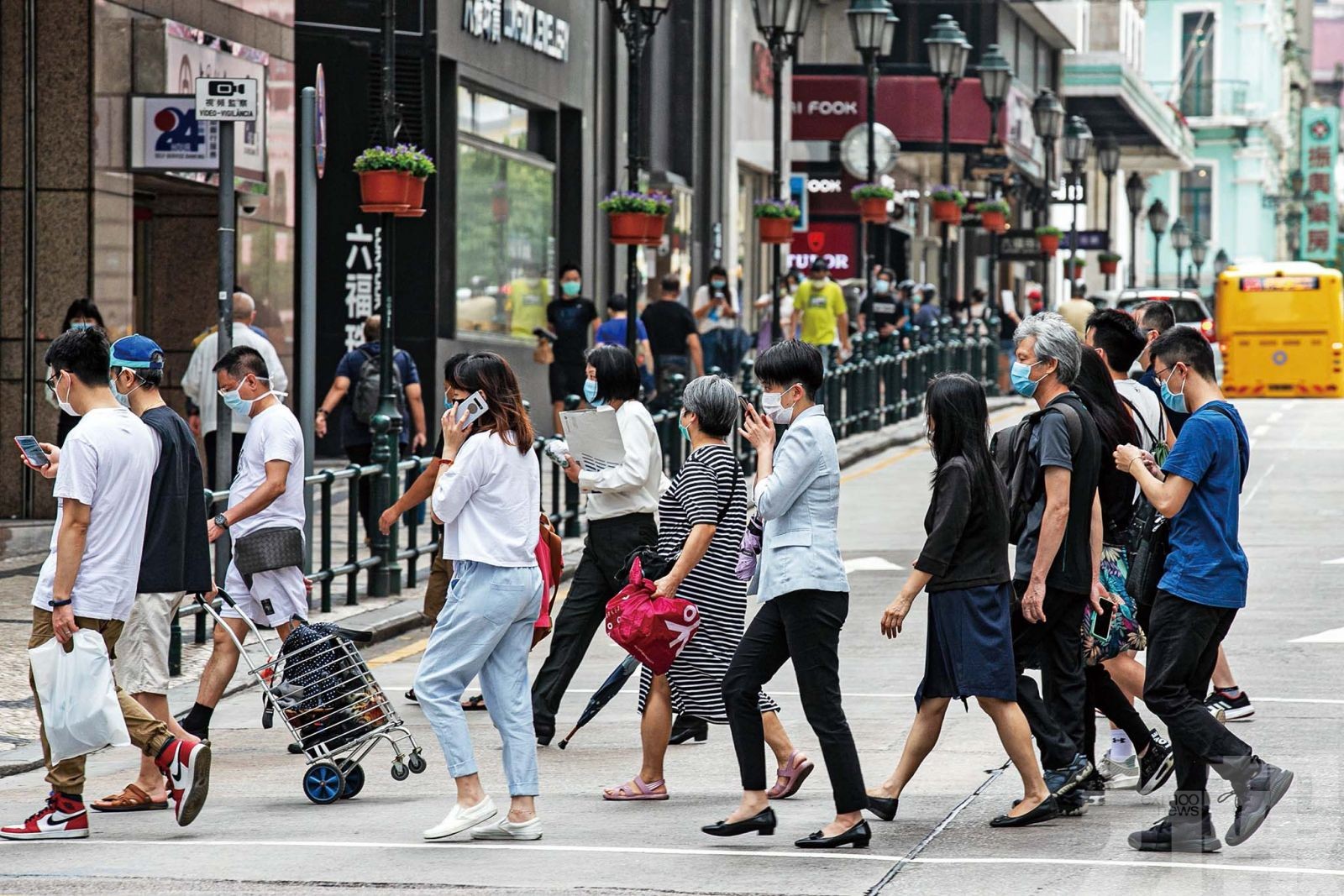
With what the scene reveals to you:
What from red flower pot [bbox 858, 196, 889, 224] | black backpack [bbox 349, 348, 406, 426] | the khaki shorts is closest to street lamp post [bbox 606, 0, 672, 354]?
black backpack [bbox 349, 348, 406, 426]

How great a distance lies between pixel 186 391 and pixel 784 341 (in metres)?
8.81

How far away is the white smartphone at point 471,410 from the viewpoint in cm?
786

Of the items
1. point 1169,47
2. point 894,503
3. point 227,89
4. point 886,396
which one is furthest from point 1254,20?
point 227,89

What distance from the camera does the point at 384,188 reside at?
15.8 metres

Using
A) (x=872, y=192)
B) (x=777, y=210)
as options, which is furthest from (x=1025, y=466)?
(x=872, y=192)

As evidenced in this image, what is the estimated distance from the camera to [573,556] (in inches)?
651

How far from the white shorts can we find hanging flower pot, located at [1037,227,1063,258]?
35.9m

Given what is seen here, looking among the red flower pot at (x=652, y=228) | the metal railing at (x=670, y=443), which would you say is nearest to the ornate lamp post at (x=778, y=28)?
the metal railing at (x=670, y=443)

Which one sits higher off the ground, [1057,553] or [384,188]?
[384,188]

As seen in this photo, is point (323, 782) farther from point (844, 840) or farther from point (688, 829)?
point (844, 840)

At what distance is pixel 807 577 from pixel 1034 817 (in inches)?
46.8

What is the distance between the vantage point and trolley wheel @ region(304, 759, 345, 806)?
8.63 m

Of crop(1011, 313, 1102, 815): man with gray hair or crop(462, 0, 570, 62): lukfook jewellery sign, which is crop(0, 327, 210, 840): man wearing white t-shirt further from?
crop(462, 0, 570, 62): lukfook jewellery sign

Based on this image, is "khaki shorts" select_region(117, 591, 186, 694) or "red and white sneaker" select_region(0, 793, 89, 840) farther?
"khaki shorts" select_region(117, 591, 186, 694)
